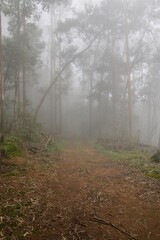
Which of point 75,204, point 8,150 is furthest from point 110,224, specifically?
point 8,150

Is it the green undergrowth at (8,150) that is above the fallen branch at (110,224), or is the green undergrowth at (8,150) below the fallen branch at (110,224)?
above

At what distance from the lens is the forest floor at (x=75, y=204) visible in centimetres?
508

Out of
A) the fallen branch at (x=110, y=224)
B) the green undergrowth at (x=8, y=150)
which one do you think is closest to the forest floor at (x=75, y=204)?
the fallen branch at (x=110, y=224)

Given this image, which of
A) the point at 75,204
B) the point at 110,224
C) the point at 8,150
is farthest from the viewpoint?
the point at 8,150

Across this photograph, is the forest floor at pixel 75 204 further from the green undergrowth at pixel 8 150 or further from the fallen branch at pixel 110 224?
the green undergrowth at pixel 8 150

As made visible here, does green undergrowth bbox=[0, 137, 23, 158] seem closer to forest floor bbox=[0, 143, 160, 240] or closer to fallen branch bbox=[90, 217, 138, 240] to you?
forest floor bbox=[0, 143, 160, 240]

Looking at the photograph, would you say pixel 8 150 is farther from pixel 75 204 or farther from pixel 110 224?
pixel 110 224

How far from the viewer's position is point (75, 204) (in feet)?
21.2

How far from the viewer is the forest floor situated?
5.08m

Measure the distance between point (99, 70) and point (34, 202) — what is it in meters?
27.2

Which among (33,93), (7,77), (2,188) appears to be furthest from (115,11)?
(2,188)

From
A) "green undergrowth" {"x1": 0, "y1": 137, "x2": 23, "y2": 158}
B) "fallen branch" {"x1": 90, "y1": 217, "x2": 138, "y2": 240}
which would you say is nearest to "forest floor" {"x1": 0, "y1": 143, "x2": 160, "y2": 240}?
"fallen branch" {"x1": 90, "y1": 217, "x2": 138, "y2": 240}

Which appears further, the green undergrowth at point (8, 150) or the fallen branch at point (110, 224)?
the green undergrowth at point (8, 150)

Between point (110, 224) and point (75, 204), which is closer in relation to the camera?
point (110, 224)
